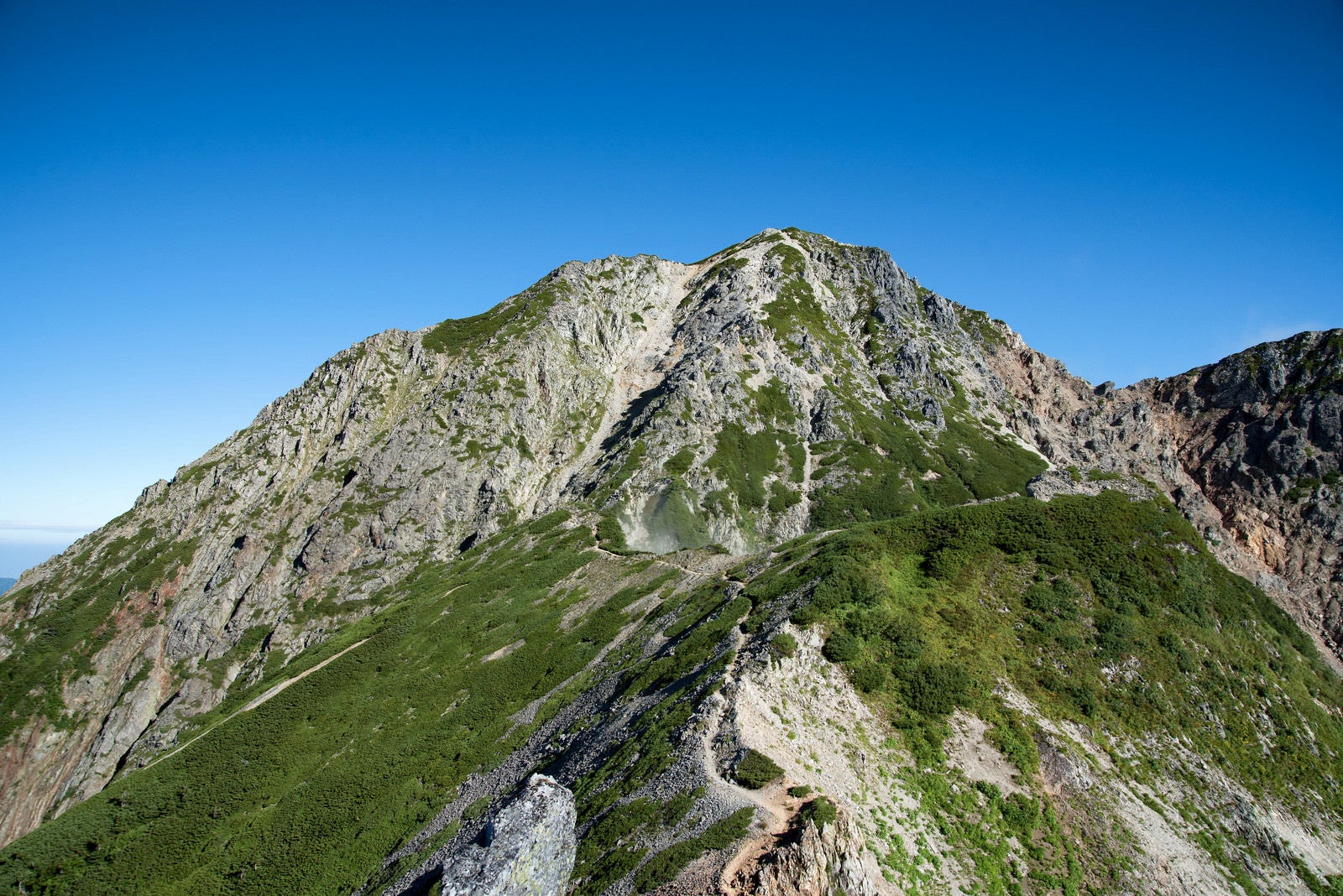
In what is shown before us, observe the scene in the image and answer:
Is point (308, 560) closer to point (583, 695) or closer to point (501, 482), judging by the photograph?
point (501, 482)

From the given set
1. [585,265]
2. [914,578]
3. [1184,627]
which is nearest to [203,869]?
[914,578]

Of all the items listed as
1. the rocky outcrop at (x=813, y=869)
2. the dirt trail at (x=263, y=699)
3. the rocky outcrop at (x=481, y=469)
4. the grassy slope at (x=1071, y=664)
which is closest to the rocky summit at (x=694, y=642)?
the rocky outcrop at (x=813, y=869)

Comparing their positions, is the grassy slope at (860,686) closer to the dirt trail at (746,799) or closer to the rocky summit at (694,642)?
the rocky summit at (694,642)

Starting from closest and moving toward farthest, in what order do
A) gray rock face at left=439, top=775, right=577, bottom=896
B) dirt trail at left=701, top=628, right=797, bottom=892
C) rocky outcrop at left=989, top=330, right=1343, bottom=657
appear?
dirt trail at left=701, top=628, right=797, bottom=892, gray rock face at left=439, top=775, right=577, bottom=896, rocky outcrop at left=989, top=330, right=1343, bottom=657

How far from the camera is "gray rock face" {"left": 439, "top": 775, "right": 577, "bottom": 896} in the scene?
26.3 m

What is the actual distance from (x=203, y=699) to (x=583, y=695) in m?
86.5

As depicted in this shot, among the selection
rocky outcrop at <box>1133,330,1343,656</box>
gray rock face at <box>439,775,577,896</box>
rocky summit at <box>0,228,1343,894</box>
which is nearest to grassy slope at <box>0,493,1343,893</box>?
rocky summit at <box>0,228,1343,894</box>

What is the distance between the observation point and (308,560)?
378 feet

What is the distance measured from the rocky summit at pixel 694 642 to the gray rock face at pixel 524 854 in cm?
13

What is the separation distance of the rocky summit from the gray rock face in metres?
0.13

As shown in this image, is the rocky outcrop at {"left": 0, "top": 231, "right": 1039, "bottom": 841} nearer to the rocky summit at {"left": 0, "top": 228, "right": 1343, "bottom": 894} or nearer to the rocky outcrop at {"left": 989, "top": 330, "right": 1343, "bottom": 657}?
the rocky summit at {"left": 0, "top": 228, "right": 1343, "bottom": 894}

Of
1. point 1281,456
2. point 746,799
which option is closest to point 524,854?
point 746,799

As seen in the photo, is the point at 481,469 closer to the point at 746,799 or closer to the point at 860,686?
the point at 860,686

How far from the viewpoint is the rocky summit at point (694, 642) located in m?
27.6
